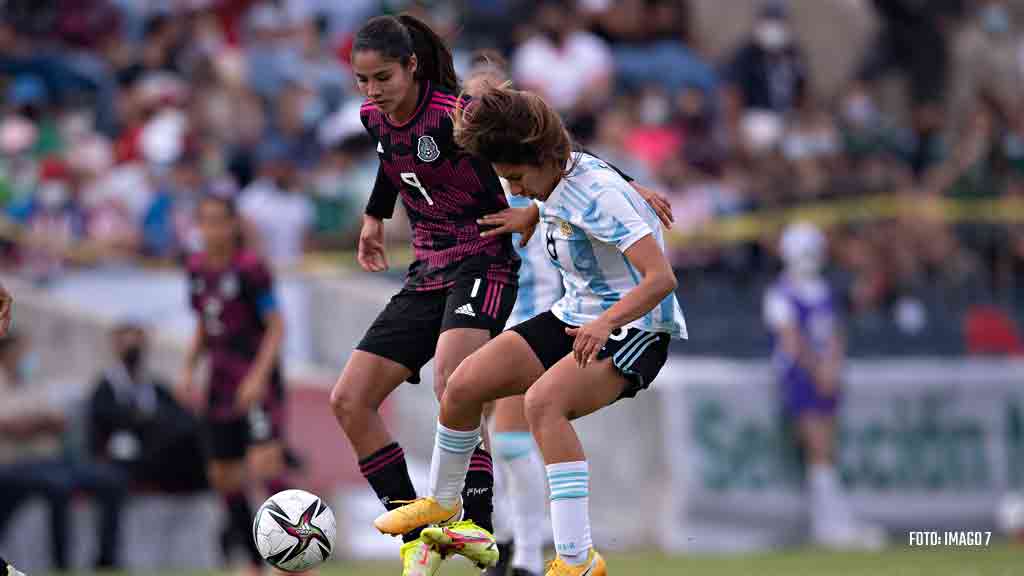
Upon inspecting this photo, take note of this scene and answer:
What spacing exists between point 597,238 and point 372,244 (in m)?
1.52

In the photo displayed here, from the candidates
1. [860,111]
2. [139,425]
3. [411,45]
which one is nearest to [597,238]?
[411,45]

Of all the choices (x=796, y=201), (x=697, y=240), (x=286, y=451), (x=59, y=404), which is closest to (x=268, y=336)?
(x=286, y=451)

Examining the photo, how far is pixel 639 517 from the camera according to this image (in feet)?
47.1

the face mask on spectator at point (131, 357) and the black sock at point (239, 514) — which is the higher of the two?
the face mask on spectator at point (131, 357)

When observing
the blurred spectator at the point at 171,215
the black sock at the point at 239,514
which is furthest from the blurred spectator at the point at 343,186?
the black sock at the point at 239,514

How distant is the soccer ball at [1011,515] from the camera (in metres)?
14.5

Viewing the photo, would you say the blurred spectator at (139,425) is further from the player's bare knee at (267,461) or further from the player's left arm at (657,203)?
the player's left arm at (657,203)

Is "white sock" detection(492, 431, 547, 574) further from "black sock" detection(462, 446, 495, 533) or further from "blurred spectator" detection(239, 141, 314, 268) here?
"blurred spectator" detection(239, 141, 314, 268)

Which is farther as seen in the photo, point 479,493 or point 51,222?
point 51,222

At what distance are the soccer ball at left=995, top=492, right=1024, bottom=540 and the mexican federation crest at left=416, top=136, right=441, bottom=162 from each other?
8.58m

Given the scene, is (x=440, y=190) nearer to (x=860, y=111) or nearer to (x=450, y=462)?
(x=450, y=462)

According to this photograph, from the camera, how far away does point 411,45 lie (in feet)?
25.2

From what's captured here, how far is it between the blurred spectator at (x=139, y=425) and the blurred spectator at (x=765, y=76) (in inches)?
292

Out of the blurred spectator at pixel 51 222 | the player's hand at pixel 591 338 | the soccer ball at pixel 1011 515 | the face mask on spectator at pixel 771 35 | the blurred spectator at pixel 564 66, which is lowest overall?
the soccer ball at pixel 1011 515
